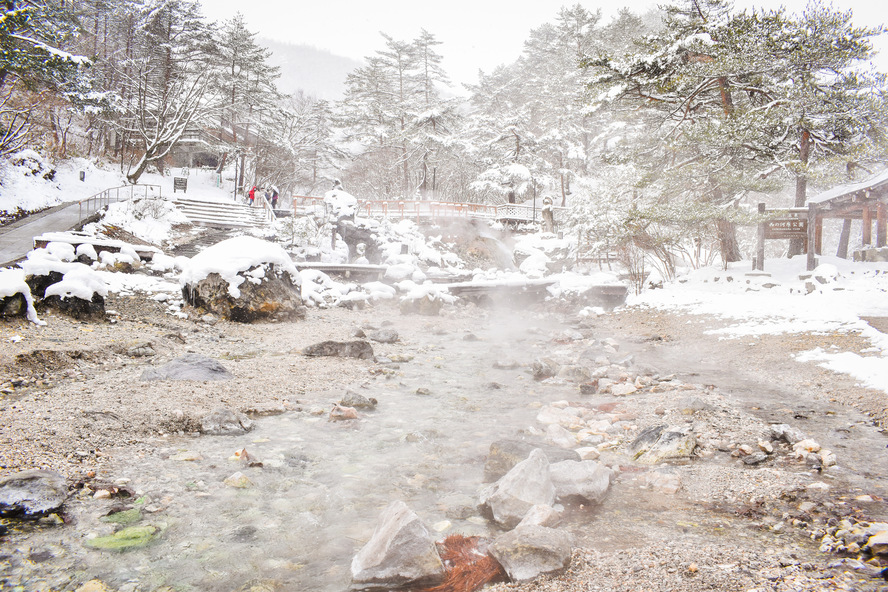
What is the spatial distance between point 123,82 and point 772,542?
118 feet

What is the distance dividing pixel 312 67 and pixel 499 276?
368 ft

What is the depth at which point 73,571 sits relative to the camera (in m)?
2.43

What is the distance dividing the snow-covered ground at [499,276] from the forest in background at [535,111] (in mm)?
1817

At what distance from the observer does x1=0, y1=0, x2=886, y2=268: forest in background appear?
41.4 feet

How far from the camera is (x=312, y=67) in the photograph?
4432 inches

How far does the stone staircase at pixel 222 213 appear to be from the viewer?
21953 millimetres

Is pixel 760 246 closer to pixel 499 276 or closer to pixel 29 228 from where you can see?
pixel 499 276

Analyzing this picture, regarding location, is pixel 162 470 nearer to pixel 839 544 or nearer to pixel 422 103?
pixel 839 544

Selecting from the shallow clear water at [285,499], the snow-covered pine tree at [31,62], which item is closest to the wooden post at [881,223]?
the shallow clear water at [285,499]

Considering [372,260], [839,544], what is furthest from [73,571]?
[372,260]

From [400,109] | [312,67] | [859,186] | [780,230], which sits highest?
[312,67]

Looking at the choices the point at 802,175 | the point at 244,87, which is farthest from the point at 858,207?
the point at 244,87

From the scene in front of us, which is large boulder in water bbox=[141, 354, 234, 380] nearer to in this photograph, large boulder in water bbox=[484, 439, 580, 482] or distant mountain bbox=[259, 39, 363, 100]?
large boulder in water bbox=[484, 439, 580, 482]

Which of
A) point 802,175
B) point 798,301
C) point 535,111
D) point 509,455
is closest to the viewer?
point 509,455
